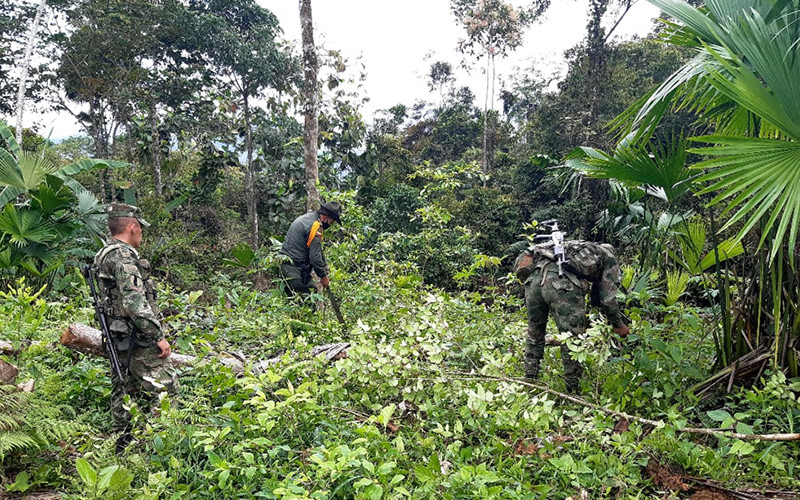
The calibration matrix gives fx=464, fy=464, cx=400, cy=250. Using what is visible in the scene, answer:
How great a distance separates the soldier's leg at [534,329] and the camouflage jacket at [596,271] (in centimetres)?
17

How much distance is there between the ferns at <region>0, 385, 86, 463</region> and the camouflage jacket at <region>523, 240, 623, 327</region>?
344 cm

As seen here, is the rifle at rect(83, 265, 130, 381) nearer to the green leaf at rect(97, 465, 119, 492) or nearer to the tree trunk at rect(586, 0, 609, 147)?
the green leaf at rect(97, 465, 119, 492)

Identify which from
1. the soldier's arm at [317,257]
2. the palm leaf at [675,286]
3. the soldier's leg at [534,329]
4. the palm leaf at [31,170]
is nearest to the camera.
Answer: the soldier's leg at [534,329]

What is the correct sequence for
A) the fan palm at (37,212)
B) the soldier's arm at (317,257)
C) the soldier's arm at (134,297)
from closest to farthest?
the soldier's arm at (134,297) → the fan palm at (37,212) → the soldier's arm at (317,257)

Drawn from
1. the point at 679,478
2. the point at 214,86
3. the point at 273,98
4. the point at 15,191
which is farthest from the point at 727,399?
the point at 214,86

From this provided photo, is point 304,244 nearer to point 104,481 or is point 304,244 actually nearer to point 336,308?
point 336,308

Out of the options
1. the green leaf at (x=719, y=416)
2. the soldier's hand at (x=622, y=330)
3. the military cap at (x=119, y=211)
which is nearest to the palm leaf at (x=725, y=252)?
the soldier's hand at (x=622, y=330)

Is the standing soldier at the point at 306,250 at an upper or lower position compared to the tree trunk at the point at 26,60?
lower

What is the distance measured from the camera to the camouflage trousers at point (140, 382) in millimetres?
2998

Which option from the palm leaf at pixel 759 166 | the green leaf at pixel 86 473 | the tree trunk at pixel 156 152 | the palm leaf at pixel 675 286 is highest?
the tree trunk at pixel 156 152

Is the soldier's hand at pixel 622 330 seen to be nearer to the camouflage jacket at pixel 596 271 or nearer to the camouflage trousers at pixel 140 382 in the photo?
the camouflage jacket at pixel 596 271

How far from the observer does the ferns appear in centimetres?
243

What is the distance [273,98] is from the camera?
15.7 m

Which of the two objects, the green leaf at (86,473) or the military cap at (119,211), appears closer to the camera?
the green leaf at (86,473)
